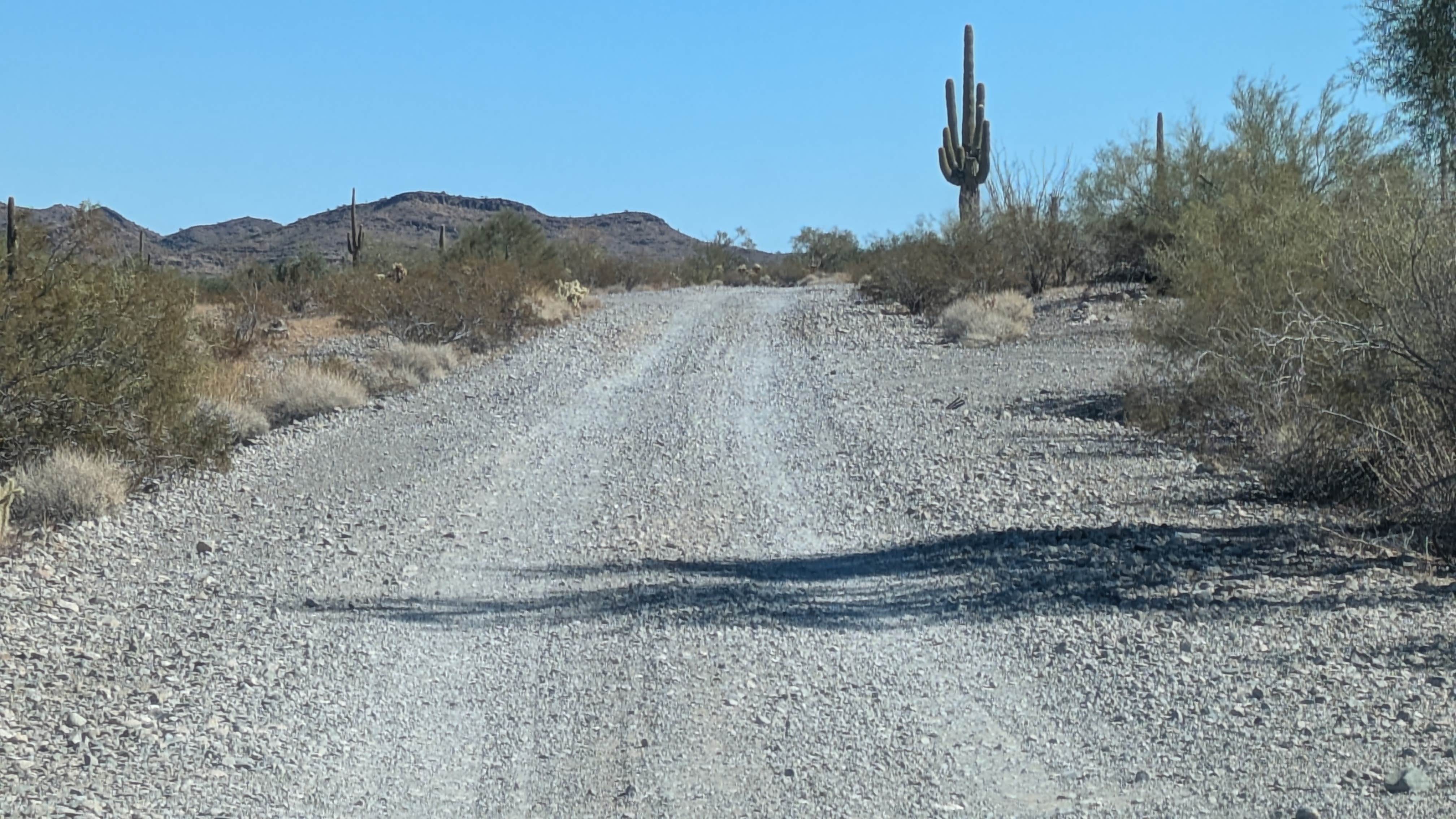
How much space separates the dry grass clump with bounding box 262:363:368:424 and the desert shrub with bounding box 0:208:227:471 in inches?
138

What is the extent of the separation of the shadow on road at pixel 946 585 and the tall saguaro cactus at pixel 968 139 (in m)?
26.0

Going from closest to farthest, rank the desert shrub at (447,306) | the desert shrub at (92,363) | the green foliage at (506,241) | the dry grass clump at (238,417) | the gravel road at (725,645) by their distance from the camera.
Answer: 1. the gravel road at (725,645)
2. the desert shrub at (92,363)
3. the dry grass clump at (238,417)
4. the desert shrub at (447,306)
5. the green foliage at (506,241)

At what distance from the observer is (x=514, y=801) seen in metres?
5.02

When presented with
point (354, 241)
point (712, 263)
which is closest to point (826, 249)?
point (712, 263)

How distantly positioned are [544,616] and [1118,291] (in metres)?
24.4

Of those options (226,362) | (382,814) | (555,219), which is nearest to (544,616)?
(382,814)

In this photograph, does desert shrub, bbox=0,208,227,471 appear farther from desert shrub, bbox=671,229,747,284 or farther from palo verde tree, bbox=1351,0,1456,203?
desert shrub, bbox=671,229,747,284

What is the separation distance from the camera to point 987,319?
25156 mm

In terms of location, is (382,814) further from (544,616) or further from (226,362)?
(226,362)

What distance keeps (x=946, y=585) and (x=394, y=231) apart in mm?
99940

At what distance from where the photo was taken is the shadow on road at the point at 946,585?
7488mm

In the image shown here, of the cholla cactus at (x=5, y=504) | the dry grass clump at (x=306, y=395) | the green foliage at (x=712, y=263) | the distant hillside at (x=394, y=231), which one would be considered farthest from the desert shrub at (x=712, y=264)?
the cholla cactus at (x=5, y=504)

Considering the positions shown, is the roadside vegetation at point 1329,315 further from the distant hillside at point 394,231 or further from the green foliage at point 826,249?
the distant hillside at point 394,231

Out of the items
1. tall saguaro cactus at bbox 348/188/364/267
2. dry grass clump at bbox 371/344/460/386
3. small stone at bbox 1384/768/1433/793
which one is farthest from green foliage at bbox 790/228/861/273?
small stone at bbox 1384/768/1433/793
